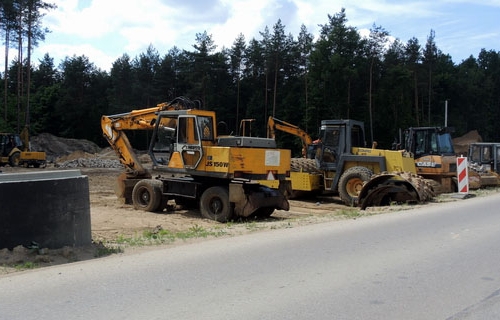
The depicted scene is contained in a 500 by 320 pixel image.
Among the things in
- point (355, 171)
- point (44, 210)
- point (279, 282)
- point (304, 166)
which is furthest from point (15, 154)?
point (279, 282)

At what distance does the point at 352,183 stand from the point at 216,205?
241 inches

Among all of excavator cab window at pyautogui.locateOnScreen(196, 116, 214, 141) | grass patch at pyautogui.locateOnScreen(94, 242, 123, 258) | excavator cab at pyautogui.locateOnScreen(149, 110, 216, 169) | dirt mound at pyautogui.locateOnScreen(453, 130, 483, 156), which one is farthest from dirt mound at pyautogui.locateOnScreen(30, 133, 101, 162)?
dirt mound at pyautogui.locateOnScreen(453, 130, 483, 156)

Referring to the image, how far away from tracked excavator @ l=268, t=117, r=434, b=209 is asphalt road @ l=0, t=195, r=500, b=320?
21.9 ft

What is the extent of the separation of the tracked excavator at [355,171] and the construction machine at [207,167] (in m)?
3.82

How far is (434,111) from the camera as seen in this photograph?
250ft

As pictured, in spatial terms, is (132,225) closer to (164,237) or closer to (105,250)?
(164,237)

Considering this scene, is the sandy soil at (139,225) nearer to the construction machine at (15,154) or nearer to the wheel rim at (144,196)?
the wheel rim at (144,196)

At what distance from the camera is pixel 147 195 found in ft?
50.8

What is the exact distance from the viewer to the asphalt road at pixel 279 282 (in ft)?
16.6

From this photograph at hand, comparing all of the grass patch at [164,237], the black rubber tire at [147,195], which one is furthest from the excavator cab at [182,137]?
the grass patch at [164,237]

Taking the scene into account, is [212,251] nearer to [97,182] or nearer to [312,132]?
[97,182]

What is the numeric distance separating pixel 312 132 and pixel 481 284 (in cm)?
5359

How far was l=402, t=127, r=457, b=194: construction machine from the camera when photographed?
64.5ft

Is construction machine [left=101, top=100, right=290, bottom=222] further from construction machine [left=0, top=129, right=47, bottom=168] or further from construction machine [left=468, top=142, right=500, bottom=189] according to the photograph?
construction machine [left=0, top=129, right=47, bottom=168]
